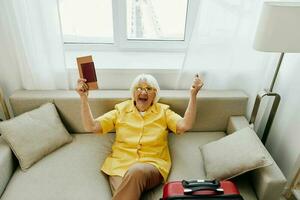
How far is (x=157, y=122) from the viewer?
171 cm

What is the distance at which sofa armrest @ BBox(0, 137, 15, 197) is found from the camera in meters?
1.46

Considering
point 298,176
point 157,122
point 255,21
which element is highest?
point 255,21

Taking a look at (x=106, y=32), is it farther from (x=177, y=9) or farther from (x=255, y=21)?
(x=255, y=21)

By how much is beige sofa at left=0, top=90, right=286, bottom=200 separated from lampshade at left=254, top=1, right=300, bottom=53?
577 millimetres

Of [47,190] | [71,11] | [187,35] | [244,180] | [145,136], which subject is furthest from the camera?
[187,35]

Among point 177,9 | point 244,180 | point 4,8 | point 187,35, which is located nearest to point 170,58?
point 187,35

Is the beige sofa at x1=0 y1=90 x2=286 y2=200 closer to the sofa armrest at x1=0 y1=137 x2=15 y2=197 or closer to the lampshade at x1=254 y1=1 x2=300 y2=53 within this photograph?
the sofa armrest at x1=0 y1=137 x2=15 y2=197

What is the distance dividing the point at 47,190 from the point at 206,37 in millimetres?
1446

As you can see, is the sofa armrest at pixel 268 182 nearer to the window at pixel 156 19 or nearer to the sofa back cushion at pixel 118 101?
the sofa back cushion at pixel 118 101

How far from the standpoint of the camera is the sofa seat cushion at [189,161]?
4.86 ft

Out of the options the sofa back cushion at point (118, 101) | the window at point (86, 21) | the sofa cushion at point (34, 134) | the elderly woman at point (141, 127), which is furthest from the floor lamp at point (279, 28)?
the sofa cushion at point (34, 134)

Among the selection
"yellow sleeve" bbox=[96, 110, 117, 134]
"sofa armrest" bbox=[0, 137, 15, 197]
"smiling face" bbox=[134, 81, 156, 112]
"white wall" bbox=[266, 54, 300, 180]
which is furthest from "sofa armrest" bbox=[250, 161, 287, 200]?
"sofa armrest" bbox=[0, 137, 15, 197]

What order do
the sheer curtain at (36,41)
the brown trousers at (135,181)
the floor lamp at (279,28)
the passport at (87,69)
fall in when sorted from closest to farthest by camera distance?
the floor lamp at (279,28), the brown trousers at (135,181), the passport at (87,69), the sheer curtain at (36,41)

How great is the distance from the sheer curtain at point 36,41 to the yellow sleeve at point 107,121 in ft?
1.62
